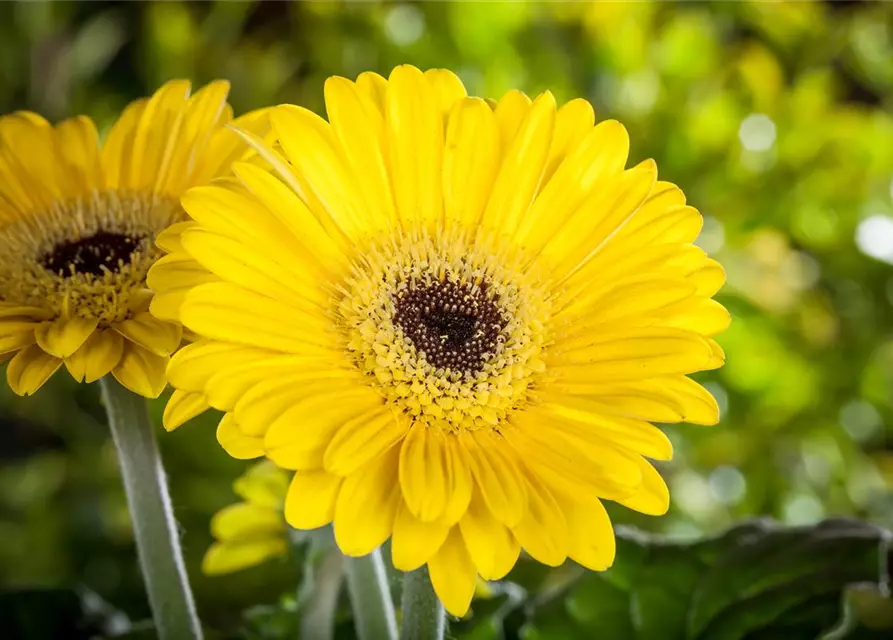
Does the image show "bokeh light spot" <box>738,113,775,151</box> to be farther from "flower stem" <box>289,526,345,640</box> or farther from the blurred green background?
"flower stem" <box>289,526,345,640</box>

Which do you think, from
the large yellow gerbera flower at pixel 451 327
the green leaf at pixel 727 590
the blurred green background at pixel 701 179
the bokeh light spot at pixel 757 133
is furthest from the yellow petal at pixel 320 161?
the bokeh light spot at pixel 757 133

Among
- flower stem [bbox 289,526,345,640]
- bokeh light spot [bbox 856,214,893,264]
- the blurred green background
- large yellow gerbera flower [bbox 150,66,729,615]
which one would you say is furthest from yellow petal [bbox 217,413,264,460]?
bokeh light spot [bbox 856,214,893,264]

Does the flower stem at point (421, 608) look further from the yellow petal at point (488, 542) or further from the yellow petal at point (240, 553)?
the yellow petal at point (240, 553)

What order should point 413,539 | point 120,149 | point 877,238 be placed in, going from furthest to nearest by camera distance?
point 877,238
point 120,149
point 413,539

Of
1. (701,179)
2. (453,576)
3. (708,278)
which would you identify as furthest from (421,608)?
(701,179)

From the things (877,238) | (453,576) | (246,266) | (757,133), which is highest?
(757,133)

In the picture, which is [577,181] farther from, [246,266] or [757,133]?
[757,133]
